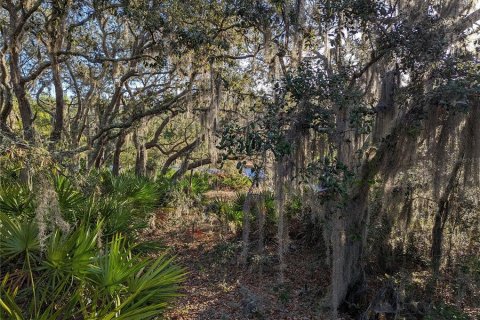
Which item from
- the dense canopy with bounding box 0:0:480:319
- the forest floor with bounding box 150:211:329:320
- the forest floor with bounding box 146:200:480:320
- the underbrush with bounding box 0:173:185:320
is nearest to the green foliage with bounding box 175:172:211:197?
the forest floor with bounding box 146:200:480:320

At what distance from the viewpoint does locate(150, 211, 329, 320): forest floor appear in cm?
617

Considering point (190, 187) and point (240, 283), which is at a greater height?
point (190, 187)

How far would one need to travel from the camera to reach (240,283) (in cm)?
725

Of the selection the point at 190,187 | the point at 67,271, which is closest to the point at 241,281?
the point at 67,271

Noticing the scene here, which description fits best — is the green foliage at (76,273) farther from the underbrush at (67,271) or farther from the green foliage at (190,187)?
the green foliage at (190,187)

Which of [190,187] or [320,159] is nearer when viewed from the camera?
[320,159]

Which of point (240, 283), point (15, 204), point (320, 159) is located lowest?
point (240, 283)

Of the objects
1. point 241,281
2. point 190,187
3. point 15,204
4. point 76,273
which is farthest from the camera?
point 190,187

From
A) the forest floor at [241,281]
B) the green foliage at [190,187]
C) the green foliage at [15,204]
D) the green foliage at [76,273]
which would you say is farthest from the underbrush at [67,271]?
the green foliage at [190,187]

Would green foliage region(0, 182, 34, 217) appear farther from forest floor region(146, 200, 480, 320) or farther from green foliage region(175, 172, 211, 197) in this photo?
green foliage region(175, 172, 211, 197)

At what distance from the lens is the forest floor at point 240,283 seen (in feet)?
20.2

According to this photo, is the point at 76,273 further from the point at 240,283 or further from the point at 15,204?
the point at 240,283

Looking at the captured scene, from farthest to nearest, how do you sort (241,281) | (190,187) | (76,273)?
(190,187) < (241,281) < (76,273)

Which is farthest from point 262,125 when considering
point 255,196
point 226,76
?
point 226,76
